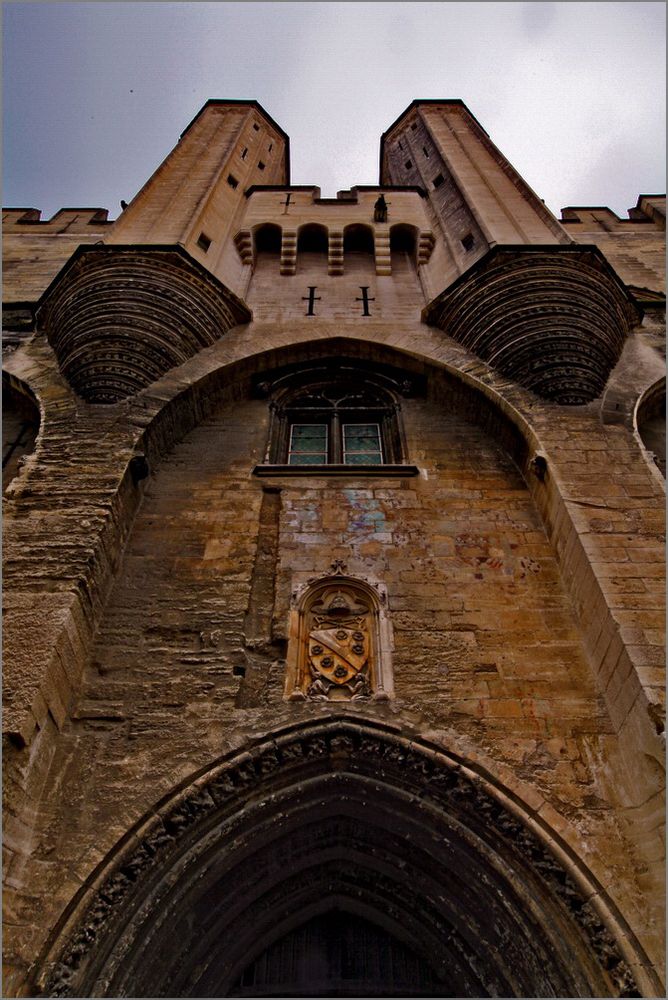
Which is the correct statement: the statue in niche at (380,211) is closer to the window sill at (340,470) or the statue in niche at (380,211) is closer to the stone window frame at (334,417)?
the stone window frame at (334,417)

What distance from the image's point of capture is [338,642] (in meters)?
5.24

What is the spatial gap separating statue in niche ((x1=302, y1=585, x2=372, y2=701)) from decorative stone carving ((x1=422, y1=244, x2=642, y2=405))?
2.88 meters

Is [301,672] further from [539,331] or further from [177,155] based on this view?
[177,155]

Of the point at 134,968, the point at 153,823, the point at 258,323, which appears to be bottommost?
the point at 134,968

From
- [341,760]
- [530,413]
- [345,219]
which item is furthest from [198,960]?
[345,219]

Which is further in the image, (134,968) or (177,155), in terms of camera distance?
(177,155)

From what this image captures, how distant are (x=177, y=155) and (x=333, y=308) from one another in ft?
14.8

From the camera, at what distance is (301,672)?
5.04 metres

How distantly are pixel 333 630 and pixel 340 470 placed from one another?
1.92 m

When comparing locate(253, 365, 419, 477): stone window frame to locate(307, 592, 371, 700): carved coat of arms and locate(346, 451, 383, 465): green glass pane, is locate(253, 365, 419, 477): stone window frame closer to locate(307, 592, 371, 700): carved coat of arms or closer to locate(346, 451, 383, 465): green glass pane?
locate(346, 451, 383, 465): green glass pane

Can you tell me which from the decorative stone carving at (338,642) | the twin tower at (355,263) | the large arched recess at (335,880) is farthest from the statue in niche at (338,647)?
the twin tower at (355,263)

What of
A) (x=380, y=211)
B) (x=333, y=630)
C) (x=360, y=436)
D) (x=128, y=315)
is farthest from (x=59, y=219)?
(x=333, y=630)

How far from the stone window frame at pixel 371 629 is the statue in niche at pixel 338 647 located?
0.10ft

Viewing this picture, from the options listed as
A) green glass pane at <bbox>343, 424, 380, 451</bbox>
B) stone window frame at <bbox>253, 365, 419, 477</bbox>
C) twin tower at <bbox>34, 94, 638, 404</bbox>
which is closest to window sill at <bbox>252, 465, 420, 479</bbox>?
stone window frame at <bbox>253, 365, 419, 477</bbox>
